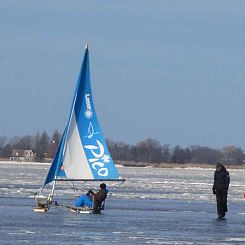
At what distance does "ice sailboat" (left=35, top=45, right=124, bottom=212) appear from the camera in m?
28.4

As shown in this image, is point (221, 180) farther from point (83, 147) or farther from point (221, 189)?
point (83, 147)

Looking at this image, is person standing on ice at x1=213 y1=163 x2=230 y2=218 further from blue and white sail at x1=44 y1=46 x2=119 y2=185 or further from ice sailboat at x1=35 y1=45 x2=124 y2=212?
blue and white sail at x1=44 y1=46 x2=119 y2=185

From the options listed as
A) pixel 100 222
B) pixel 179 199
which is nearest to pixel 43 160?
pixel 179 199

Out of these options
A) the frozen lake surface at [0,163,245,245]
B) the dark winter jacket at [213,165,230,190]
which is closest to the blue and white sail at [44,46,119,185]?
the frozen lake surface at [0,163,245,245]

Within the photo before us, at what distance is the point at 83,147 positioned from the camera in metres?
29.0

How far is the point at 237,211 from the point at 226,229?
699 centimetres

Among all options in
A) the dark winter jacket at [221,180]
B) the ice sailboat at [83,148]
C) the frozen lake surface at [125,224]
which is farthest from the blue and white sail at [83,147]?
the dark winter jacket at [221,180]

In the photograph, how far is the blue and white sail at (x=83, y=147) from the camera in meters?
28.4

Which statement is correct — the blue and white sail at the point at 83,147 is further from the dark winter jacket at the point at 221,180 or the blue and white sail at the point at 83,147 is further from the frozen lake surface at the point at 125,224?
the dark winter jacket at the point at 221,180

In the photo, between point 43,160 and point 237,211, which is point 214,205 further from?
point 43,160

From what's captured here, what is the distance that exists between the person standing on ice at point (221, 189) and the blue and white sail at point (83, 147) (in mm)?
3721

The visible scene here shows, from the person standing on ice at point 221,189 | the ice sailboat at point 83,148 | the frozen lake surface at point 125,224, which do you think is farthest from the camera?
the ice sailboat at point 83,148

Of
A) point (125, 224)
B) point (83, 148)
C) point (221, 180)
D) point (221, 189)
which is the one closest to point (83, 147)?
point (83, 148)

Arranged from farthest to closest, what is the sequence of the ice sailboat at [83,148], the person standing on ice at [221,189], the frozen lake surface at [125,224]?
the ice sailboat at [83,148] → the person standing on ice at [221,189] → the frozen lake surface at [125,224]
